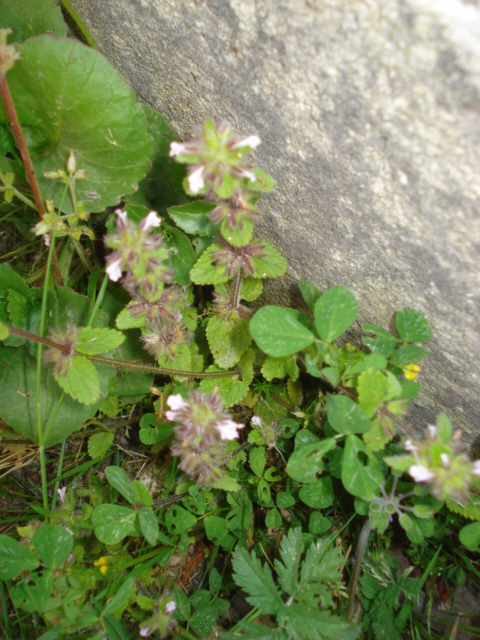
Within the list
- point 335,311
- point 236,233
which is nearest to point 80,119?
point 236,233

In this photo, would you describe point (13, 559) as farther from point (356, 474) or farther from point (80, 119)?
point (80, 119)

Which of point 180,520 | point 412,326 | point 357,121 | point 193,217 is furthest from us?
point 180,520

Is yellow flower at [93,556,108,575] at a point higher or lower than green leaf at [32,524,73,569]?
lower

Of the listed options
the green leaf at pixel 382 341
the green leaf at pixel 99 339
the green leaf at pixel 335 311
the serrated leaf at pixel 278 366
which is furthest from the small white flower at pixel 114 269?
the green leaf at pixel 382 341

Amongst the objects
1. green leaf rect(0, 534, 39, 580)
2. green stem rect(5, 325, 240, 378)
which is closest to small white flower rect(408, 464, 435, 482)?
green stem rect(5, 325, 240, 378)

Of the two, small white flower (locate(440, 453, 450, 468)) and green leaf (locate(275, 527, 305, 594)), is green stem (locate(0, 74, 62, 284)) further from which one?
small white flower (locate(440, 453, 450, 468))

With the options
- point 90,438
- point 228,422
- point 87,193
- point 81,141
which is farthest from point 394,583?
point 81,141
